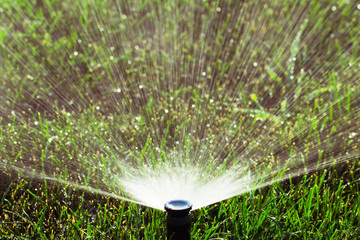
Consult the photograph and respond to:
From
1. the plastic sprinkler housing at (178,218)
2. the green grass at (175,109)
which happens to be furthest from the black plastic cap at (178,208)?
the green grass at (175,109)

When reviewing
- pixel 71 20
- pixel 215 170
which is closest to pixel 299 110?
pixel 215 170

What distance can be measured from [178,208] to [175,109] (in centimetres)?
160

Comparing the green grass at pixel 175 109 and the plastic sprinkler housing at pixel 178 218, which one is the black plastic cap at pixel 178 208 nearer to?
the plastic sprinkler housing at pixel 178 218

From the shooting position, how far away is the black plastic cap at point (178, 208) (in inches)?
55.9

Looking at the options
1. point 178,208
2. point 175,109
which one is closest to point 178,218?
point 178,208

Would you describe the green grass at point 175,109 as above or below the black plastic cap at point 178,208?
above

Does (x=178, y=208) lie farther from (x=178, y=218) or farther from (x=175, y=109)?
(x=175, y=109)

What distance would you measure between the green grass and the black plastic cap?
1.24 ft

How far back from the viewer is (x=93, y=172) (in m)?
2.32

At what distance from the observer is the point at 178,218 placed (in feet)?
4.75

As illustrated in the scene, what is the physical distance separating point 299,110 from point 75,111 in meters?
1.42

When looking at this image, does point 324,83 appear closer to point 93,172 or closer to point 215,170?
point 215,170

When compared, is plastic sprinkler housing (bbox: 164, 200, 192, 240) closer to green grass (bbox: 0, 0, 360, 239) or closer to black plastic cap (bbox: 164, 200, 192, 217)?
black plastic cap (bbox: 164, 200, 192, 217)

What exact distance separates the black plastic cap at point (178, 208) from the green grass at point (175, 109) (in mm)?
377
